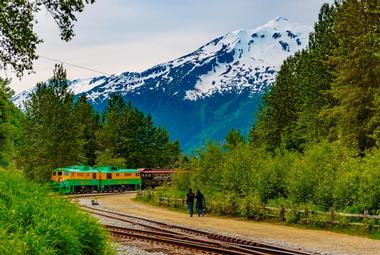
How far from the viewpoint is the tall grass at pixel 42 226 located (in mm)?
7089

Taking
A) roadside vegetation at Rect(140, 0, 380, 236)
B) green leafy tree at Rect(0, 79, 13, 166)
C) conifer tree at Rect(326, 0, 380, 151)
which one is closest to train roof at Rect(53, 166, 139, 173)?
green leafy tree at Rect(0, 79, 13, 166)

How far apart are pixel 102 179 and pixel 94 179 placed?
1626 millimetres

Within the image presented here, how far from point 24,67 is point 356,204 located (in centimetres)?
1642

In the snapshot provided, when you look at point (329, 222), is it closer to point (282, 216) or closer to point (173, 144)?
point (282, 216)

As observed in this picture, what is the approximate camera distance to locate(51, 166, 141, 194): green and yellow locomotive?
202ft

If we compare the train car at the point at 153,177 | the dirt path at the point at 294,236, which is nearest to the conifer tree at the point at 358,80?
the dirt path at the point at 294,236

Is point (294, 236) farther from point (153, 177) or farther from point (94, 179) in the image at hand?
point (153, 177)

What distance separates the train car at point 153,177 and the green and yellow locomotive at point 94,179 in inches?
59.4

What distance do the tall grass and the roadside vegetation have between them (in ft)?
51.8

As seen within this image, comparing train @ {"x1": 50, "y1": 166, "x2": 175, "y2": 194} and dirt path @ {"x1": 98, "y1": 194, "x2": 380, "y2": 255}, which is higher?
train @ {"x1": 50, "y1": 166, "x2": 175, "y2": 194}

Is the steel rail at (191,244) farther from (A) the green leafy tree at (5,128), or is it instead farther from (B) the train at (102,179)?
(B) the train at (102,179)

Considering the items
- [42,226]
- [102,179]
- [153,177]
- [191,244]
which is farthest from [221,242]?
[153,177]

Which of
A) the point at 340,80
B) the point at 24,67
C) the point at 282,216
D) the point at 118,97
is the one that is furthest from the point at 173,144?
the point at 24,67

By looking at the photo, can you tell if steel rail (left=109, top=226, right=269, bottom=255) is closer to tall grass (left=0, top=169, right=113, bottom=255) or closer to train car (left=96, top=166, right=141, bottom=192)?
tall grass (left=0, top=169, right=113, bottom=255)
